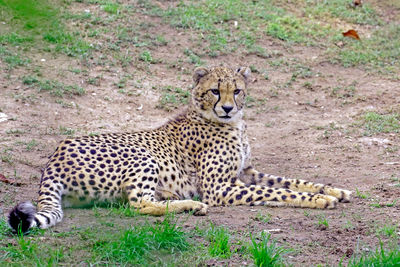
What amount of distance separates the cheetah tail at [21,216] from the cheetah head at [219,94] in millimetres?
2292

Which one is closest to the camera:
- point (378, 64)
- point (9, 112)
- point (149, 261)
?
point (149, 261)

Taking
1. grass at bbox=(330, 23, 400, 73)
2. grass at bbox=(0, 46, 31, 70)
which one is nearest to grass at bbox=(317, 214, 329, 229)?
grass at bbox=(0, 46, 31, 70)

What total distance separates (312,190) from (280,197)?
1.61 feet

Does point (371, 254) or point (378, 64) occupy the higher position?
point (378, 64)

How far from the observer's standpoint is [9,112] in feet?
21.2

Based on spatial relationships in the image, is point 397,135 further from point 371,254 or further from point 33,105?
point 33,105

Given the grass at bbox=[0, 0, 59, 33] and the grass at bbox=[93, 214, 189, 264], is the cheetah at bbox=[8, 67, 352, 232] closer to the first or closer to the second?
the grass at bbox=[93, 214, 189, 264]

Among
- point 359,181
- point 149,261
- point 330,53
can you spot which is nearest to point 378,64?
point 330,53

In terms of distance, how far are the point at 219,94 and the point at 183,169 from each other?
763mm

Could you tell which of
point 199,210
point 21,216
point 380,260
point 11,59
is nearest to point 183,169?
point 199,210

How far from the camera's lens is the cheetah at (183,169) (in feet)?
14.2

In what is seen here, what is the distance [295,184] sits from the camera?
17.0 feet

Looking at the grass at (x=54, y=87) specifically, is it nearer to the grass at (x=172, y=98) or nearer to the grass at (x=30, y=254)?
the grass at (x=172, y=98)

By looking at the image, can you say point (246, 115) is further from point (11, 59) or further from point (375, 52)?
point (11, 59)
